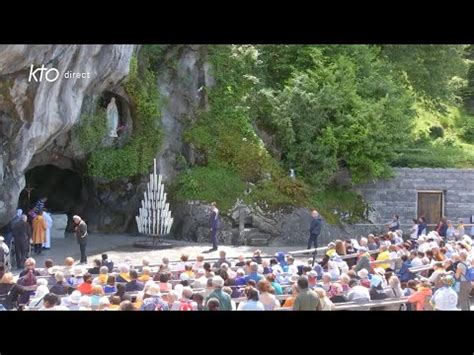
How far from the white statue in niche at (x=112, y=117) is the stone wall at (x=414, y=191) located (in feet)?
19.6

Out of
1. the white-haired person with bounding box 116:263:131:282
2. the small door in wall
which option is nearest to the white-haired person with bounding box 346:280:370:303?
the white-haired person with bounding box 116:263:131:282

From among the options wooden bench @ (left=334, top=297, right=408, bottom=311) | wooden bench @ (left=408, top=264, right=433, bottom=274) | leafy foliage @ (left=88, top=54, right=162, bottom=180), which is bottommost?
wooden bench @ (left=334, top=297, right=408, bottom=311)

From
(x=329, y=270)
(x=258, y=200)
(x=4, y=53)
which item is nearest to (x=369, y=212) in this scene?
(x=258, y=200)

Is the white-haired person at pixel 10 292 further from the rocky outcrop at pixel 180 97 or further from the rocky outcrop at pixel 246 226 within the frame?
the rocky outcrop at pixel 180 97

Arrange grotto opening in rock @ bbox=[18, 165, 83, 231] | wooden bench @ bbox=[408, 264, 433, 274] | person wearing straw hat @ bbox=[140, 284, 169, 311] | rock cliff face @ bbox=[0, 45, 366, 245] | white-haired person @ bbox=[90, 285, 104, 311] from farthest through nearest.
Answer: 1. grotto opening in rock @ bbox=[18, 165, 83, 231]
2. rock cliff face @ bbox=[0, 45, 366, 245]
3. wooden bench @ bbox=[408, 264, 433, 274]
4. white-haired person @ bbox=[90, 285, 104, 311]
5. person wearing straw hat @ bbox=[140, 284, 169, 311]

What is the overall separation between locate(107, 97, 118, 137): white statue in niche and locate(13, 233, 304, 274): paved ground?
2156 millimetres

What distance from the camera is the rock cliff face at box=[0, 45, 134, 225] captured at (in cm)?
1316

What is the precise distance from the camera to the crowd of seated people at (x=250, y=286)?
827 cm

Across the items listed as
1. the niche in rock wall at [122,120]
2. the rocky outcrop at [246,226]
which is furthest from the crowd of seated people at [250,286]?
the niche in rock wall at [122,120]

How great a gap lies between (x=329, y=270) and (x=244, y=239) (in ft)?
19.6

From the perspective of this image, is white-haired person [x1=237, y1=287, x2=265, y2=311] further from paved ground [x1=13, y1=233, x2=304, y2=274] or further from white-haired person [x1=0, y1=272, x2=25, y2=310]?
paved ground [x1=13, y1=233, x2=304, y2=274]

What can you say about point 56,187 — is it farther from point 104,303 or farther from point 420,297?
point 420,297
